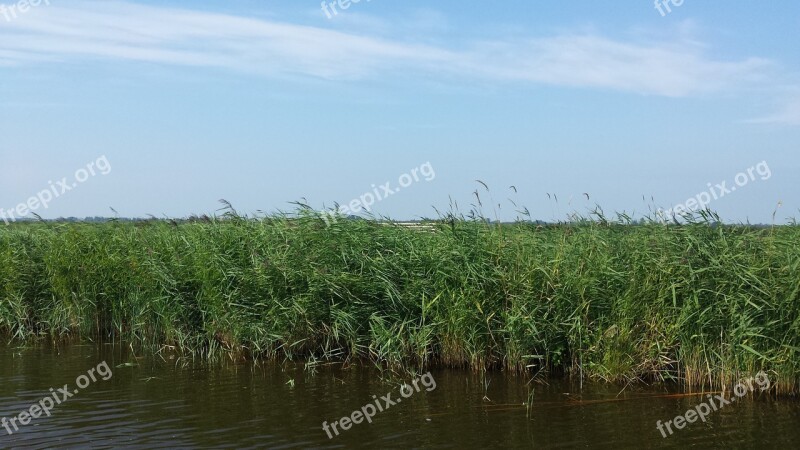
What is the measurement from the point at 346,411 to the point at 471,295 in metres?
A: 2.88

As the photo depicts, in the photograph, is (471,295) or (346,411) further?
(471,295)

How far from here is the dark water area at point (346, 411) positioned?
8.13 meters

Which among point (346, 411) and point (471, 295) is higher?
point (471, 295)

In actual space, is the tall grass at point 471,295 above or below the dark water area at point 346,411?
above

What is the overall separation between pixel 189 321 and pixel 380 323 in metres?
3.84

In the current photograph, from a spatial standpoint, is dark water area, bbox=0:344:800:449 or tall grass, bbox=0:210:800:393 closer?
dark water area, bbox=0:344:800:449

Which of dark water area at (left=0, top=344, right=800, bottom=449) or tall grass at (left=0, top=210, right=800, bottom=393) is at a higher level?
tall grass at (left=0, top=210, right=800, bottom=393)

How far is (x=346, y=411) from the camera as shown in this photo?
30.3ft

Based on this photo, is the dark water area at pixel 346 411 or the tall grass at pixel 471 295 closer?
the dark water area at pixel 346 411

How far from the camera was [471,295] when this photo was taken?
35.9ft

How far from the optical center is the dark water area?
8133 mm

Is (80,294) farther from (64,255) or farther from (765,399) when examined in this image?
(765,399)

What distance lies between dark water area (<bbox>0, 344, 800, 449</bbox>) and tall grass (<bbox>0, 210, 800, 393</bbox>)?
48cm

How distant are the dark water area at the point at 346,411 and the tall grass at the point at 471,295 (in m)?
0.48
